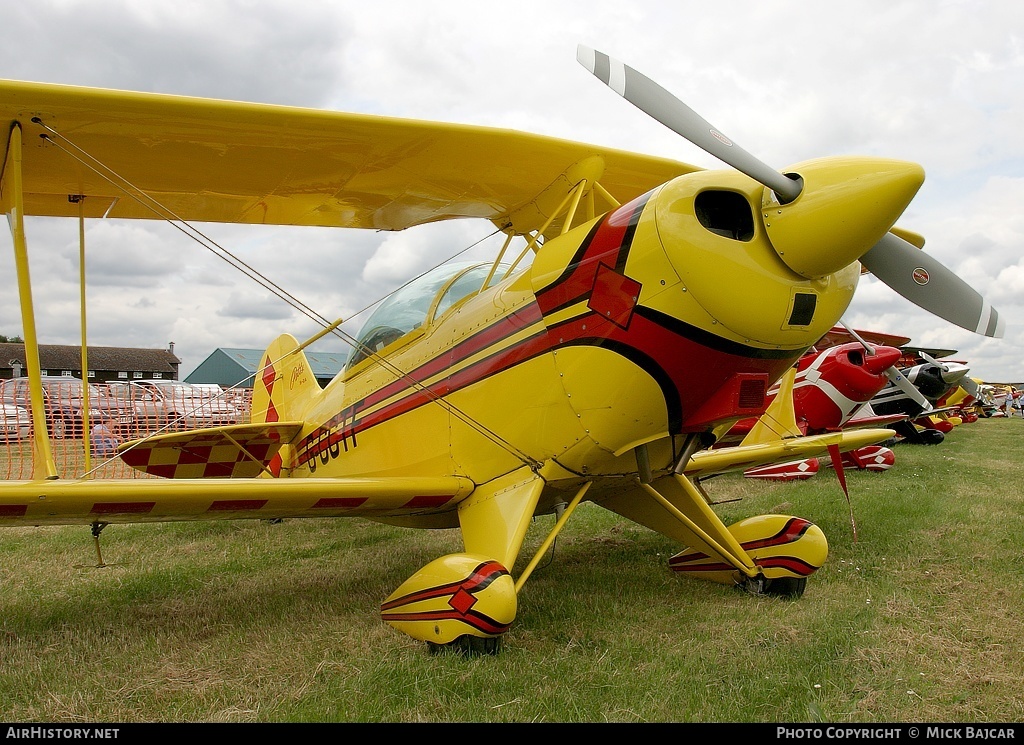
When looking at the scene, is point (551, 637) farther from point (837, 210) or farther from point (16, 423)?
point (16, 423)

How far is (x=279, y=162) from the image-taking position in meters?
4.20

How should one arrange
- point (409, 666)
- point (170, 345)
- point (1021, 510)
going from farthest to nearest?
point (170, 345)
point (1021, 510)
point (409, 666)

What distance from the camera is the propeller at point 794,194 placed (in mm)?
3006

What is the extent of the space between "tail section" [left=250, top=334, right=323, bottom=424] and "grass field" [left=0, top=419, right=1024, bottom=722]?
160 centimetres

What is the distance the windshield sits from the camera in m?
4.80

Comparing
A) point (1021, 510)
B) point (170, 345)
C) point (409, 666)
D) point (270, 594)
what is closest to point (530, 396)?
point (409, 666)

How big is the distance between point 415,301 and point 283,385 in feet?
11.2

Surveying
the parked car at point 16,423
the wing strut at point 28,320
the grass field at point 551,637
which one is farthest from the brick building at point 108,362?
the wing strut at point 28,320

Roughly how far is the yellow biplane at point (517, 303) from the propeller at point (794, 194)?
1 centimetres

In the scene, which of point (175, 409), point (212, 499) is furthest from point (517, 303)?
point (175, 409)

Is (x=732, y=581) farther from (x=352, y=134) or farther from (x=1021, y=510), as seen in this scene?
(x=1021, y=510)

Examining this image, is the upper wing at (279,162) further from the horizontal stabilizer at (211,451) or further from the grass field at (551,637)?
the grass field at (551,637)

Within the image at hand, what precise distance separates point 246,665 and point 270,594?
4.72ft

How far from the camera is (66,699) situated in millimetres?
3049
